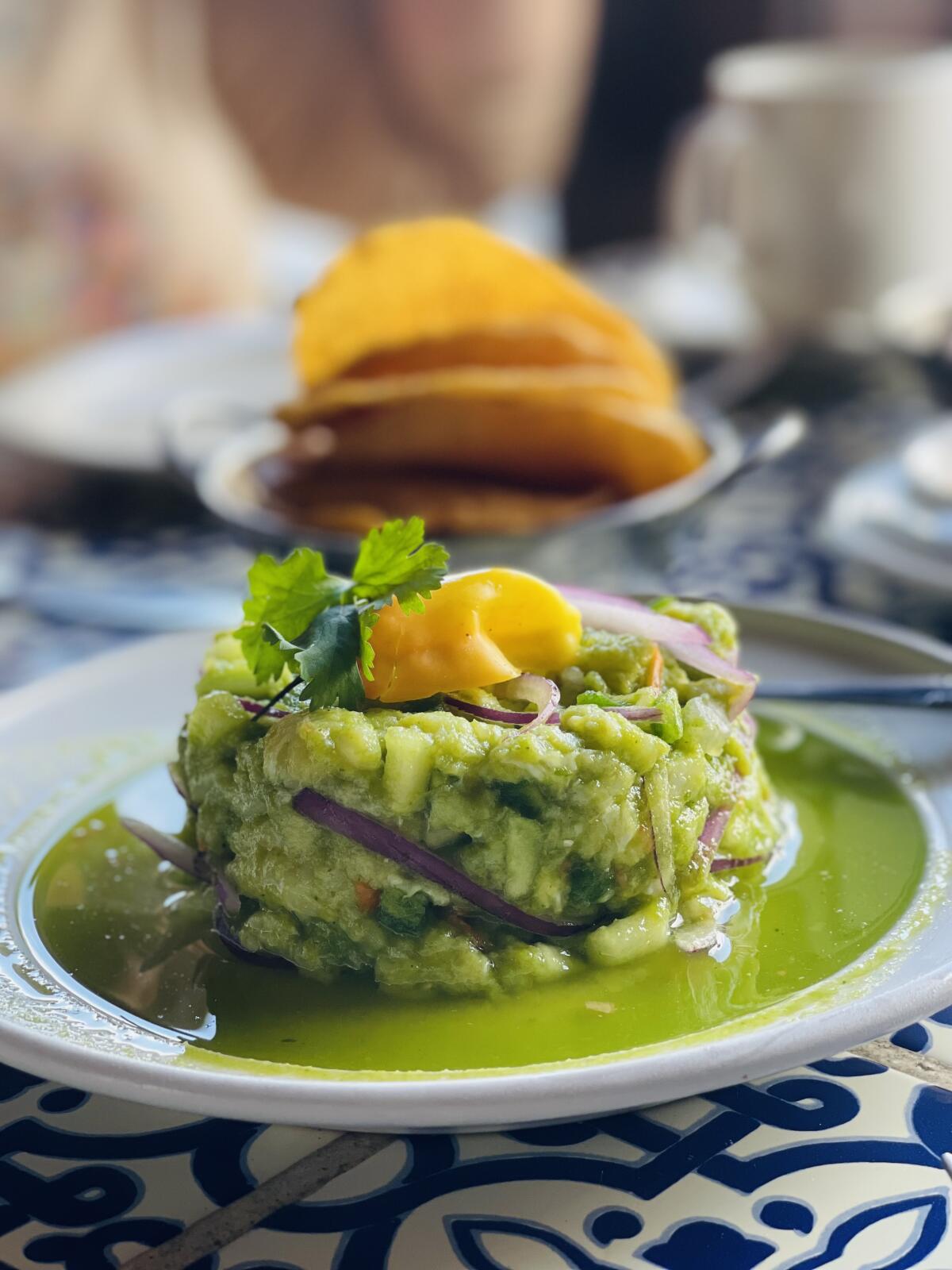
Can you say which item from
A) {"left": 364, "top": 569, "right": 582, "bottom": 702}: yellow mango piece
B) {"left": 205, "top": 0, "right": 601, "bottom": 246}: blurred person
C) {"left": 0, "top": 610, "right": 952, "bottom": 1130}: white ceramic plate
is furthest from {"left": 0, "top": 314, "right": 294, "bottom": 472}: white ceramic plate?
{"left": 205, "top": 0, "right": 601, "bottom": 246}: blurred person

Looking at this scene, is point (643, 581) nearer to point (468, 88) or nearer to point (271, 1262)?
point (271, 1262)

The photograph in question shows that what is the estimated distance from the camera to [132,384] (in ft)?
9.62

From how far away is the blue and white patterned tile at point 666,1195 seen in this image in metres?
0.89

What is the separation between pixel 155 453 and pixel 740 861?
5.31ft

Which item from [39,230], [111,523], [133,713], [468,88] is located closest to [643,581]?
[133,713]

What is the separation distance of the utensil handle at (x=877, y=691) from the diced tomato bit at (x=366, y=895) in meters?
0.58

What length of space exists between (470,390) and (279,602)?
86 cm

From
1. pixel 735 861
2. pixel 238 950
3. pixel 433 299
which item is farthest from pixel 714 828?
pixel 433 299

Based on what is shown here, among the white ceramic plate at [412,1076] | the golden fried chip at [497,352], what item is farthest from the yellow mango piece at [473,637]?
the golden fried chip at [497,352]

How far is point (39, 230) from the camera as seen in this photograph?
4.34m

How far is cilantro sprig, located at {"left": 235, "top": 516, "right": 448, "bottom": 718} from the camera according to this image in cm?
112

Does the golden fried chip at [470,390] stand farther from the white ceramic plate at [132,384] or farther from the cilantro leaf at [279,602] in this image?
the cilantro leaf at [279,602]

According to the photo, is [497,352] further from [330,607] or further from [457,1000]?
[457,1000]

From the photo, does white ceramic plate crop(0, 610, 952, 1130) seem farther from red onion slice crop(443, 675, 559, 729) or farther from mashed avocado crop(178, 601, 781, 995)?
red onion slice crop(443, 675, 559, 729)
